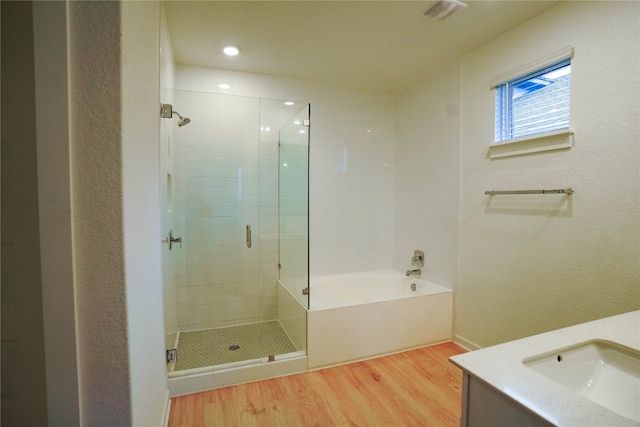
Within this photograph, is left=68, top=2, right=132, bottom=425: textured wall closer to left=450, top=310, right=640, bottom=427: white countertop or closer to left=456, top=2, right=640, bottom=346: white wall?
left=450, top=310, right=640, bottom=427: white countertop

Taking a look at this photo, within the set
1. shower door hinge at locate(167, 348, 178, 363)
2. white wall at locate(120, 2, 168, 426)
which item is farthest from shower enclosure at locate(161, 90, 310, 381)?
white wall at locate(120, 2, 168, 426)

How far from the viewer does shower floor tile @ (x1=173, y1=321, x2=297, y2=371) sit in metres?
2.20

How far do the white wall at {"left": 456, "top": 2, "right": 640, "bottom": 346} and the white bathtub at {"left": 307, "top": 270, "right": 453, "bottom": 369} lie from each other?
24cm

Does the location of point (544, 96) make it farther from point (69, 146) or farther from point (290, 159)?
point (69, 146)

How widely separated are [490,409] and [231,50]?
108 inches

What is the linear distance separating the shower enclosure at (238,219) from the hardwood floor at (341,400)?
1.65 feet

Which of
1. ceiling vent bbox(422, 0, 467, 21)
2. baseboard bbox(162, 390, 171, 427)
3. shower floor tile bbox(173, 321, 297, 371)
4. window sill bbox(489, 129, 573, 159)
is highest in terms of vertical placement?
ceiling vent bbox(422, 0, 467, 21)

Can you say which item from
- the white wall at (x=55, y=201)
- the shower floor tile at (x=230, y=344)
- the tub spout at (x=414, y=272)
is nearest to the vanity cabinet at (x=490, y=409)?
the white wall at (x=55, y=201)

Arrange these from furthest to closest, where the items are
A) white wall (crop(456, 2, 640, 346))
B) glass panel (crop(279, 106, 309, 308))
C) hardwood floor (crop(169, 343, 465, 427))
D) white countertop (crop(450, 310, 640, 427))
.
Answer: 1. glass panel (crop(279, 106, 309, 308))
2. hardwood floor (crop(169, 343, 465, 427))
3. white wall (crop(456, 2, 640, 346))
4. white countertop (crop(450, 310, 640, 427))

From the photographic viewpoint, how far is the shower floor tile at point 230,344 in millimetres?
2195

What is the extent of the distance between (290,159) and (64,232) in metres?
2.11

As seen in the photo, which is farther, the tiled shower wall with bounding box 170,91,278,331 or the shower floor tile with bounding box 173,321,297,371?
the tiled shower wall with bounding box 170,91,278,331

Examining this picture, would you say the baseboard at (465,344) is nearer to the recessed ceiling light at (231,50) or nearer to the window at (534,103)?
the window at (534,103)

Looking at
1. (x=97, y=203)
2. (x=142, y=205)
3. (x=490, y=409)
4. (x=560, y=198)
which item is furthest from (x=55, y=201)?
(x=560, y=198)
